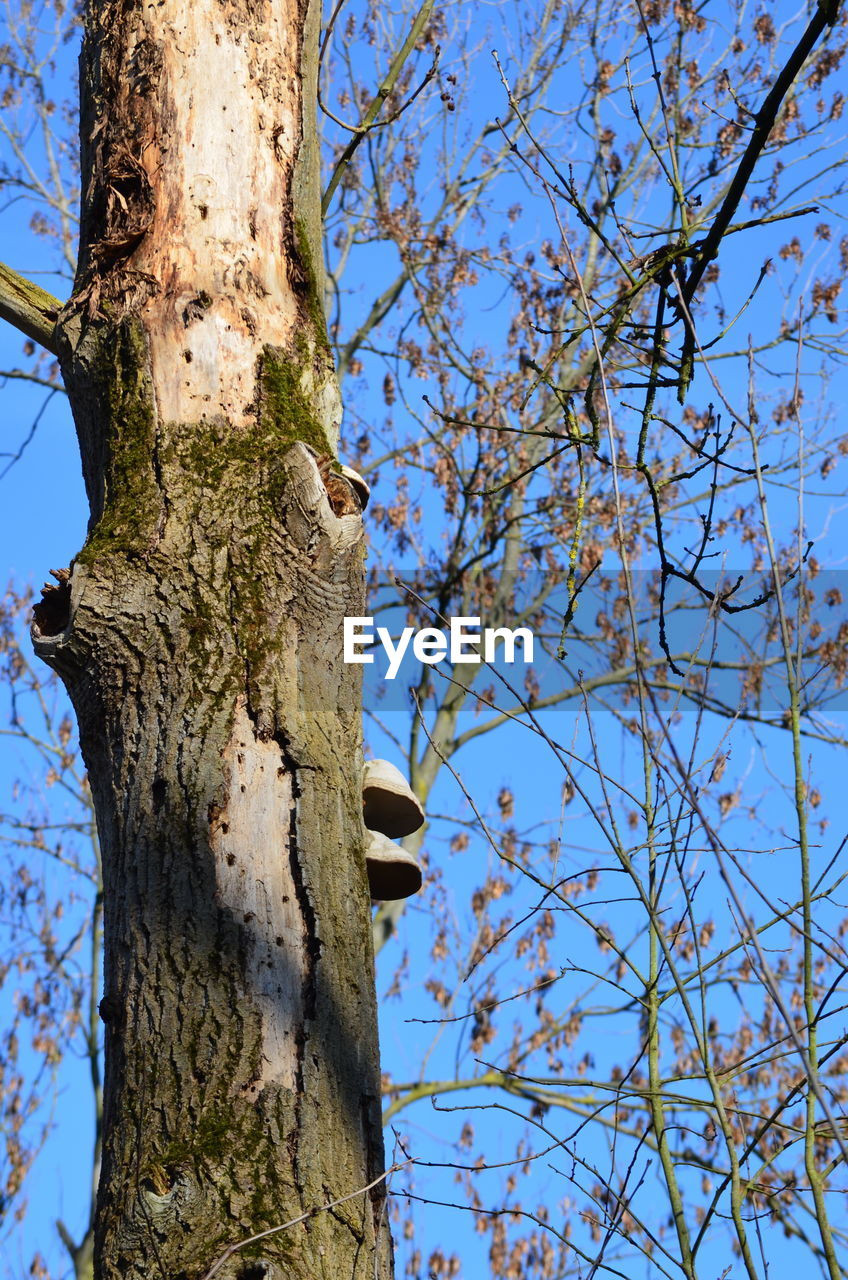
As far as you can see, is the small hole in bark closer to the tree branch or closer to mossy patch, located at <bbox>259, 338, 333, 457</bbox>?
mossy patch, located at <bbox>259, 338, 333, 457</bbox>

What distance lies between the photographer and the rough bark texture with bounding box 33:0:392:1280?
5.57ft

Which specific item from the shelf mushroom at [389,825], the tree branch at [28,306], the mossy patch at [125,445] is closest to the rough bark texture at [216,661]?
the mossy patch at [125,445]

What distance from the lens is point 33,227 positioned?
9.98 m

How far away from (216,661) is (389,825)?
110 centimetres

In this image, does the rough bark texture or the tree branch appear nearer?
the rough bark texture

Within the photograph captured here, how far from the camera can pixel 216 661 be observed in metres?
1.98

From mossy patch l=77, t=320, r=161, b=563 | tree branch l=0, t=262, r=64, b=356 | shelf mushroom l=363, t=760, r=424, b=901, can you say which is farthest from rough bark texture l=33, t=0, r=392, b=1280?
shelf mushroom l=363, t=760, r=424, b=901

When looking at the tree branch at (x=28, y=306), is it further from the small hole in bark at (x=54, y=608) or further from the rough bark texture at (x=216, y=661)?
the small hole in bark at (x=54, y=608)

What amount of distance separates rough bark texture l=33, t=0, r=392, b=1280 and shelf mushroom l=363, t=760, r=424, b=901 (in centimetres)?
52

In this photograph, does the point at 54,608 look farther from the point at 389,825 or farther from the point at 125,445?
the point at 389,825

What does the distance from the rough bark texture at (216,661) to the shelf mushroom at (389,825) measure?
1.71 ft

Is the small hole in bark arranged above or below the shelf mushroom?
above

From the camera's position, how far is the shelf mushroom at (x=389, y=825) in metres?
2.61

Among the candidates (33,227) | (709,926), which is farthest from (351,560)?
(33,227)
